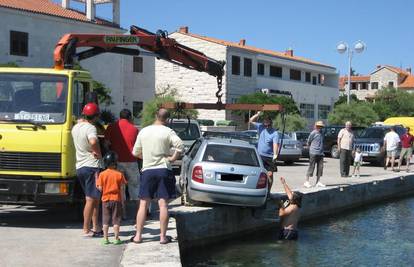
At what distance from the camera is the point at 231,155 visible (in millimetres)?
11367

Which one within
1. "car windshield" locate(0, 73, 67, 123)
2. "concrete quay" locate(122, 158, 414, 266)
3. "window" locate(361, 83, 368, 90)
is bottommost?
"concrete quay" locate(122, 158, 414, 266)

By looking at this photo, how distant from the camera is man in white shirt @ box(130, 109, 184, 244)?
8.47 meters

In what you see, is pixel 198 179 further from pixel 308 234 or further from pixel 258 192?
pixel 308 234

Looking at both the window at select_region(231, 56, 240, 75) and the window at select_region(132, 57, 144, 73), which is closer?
the window at select_region(132, 57, 144, 73)

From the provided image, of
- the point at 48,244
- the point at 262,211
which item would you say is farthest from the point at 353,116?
the point at 48,244

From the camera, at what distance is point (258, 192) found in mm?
11062

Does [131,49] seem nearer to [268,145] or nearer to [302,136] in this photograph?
[268,145]

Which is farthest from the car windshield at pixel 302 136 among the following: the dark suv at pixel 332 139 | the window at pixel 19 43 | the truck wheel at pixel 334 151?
the window at pixel 19 43

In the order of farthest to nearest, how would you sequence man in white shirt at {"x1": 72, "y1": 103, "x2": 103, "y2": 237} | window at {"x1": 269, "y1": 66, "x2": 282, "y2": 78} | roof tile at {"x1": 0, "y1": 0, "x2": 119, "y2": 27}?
window at {"x1": 269, "y1": 66, "x2": 282, "y2": 78} < roof tile at {"x1": 0, "y1": 0, "x2": 119, "y2": 27} < man in white shirt at {"x1": 72, "y1": 103, "x2": 103, "y2": 237}

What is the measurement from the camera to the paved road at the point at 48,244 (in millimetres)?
7504

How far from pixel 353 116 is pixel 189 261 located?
157ft

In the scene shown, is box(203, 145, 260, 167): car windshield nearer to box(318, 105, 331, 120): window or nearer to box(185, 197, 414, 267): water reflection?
box(185, 197, 414, 267): water reflection

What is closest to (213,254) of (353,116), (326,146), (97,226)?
(97,226)

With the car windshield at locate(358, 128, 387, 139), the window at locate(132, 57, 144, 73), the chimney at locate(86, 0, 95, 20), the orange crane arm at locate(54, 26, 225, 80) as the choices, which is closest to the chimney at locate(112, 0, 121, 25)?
the chimney at locate(86, 0, 95, 20)
